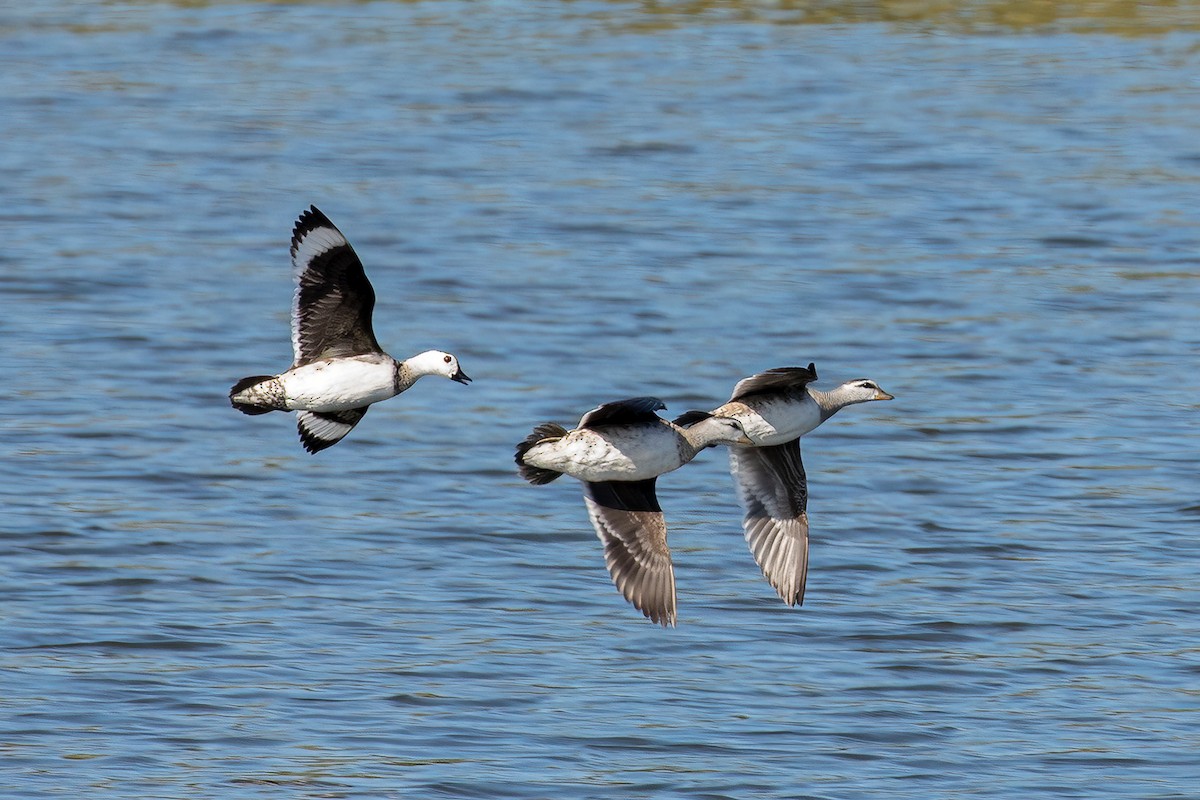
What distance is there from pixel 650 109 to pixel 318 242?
25757 millimetres

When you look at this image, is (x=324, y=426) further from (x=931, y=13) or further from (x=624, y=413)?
(x=931, y=13)

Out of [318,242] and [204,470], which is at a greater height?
[318,242]

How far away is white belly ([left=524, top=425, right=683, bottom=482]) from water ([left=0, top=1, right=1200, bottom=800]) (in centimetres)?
380

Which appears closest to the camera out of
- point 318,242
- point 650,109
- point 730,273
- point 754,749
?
point 318,242

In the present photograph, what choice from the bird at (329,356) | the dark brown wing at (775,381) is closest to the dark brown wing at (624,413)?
the dark brown wing at (775,381)

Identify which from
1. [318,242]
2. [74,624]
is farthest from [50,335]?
[318,242]

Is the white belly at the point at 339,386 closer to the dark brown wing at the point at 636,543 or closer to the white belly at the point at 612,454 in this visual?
the white belly at the point at 612,454

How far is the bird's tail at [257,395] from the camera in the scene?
36.9 ft

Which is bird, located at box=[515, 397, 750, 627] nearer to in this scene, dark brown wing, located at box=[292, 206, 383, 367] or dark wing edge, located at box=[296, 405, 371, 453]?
dark wing edge, located at box=[296, 405, 371, 453]

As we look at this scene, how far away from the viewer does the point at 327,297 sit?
11758mm

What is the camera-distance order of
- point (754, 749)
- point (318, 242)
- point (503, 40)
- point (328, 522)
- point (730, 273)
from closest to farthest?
point (318, 242)
point (754, 749)
point (328, 522)
point (730, 273)
point (503, 40)

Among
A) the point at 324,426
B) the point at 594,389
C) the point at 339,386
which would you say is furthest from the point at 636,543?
the point at 594,389

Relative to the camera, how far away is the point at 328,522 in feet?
67.3

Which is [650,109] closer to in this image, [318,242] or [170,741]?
[170,741]
